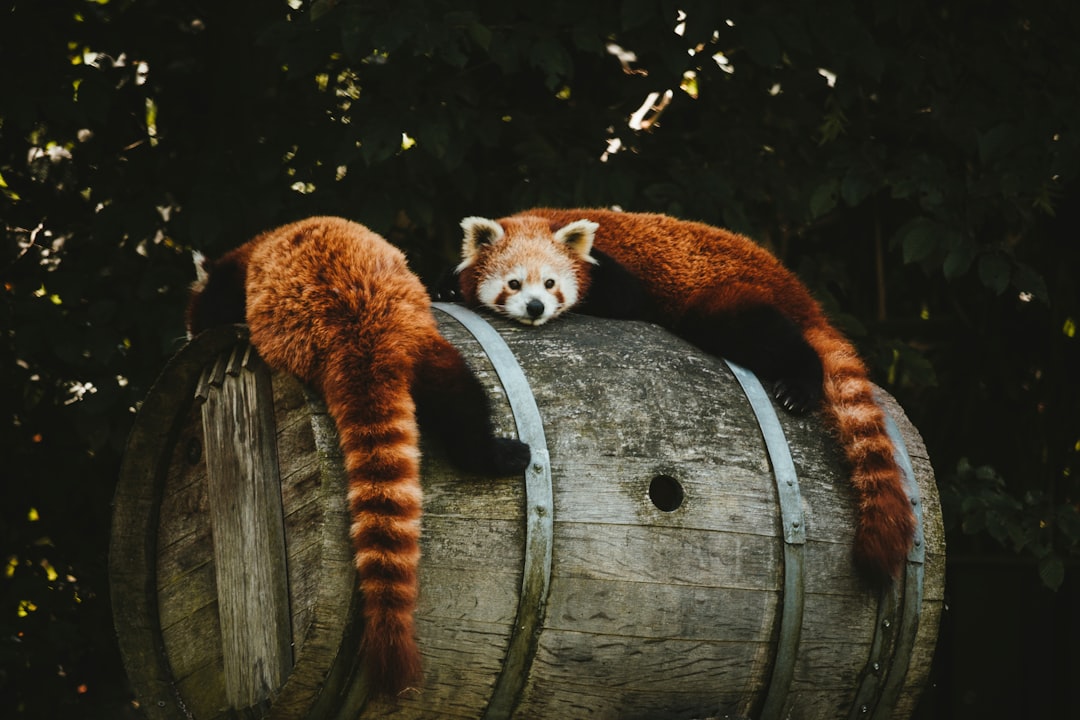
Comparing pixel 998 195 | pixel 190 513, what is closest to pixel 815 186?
pixel 998 195

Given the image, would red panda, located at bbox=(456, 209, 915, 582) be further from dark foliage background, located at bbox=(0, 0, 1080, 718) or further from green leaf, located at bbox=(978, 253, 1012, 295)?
green leaf, located at bbox=(978, 253, 1012, 295)

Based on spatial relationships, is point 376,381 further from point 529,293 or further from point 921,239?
point 921,239

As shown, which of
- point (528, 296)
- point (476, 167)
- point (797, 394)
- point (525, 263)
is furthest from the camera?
point (476, 167)

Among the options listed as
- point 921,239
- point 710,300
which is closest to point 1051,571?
point 921,239

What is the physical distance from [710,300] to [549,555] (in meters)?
→ 1.11

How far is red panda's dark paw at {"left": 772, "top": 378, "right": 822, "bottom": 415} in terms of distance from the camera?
10.2 ft

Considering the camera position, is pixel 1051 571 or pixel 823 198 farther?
pixel 823 198

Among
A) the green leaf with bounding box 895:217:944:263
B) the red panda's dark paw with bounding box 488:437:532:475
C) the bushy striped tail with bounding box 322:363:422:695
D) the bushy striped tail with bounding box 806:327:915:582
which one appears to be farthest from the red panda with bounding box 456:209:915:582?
the green leaf with bounding box 895:217:944:263

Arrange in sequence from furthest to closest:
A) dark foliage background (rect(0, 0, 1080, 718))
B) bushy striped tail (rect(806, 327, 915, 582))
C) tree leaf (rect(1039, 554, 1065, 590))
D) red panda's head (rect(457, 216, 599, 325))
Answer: dark foliage background (rect(0, 0, 1080, 718)) < tree leaf (rect(1039, 554, 1065, 590)) < red panda's head (rect(457, 216, 599, 325)) < bushy striped tail (rect(806, 327, 915, 582))

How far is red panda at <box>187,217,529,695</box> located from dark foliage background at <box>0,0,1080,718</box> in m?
1.33

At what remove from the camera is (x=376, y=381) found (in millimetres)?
2561

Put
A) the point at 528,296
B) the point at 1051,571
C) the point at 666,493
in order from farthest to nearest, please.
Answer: the point at 1051,571 < the point at 528,296 < the point at 666,493

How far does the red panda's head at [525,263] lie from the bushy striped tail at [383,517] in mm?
799

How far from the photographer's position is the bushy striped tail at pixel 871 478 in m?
2.96
